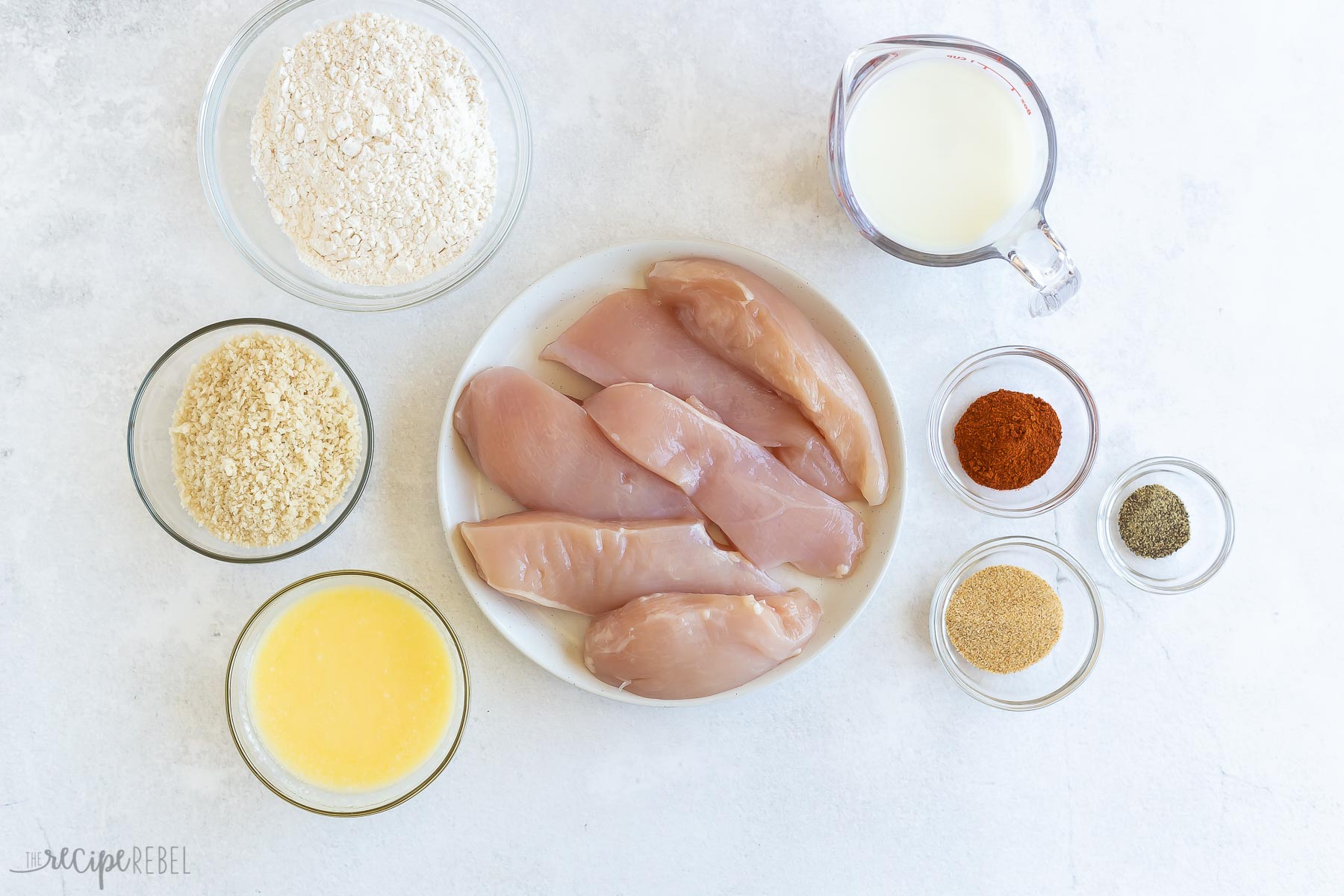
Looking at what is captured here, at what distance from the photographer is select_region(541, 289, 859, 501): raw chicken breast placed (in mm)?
1760

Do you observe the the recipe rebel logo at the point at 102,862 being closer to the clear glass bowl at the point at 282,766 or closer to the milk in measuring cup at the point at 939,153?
the clear glass bowl at the point at 282,766

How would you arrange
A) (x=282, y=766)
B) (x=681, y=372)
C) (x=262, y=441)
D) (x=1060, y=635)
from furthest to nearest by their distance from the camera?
(x=1060, y=635)
(x=681, y=372)
(x=282, y=766)
(x=262, y=441)

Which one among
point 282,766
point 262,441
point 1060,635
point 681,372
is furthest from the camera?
point 1060,635

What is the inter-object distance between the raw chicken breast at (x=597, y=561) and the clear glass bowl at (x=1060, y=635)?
16.6 inches

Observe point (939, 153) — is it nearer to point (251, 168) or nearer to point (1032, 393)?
point (1032, 393)

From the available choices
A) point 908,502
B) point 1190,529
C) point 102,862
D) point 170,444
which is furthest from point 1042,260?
point 102,862

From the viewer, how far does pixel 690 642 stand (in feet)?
5.58

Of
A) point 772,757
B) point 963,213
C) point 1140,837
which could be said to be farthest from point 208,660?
point 1140,837

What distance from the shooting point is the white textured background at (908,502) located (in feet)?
5.87

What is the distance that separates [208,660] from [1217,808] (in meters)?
2.20

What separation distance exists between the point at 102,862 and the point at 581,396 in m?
1.34

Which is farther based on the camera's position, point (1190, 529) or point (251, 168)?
point (1190, 529)

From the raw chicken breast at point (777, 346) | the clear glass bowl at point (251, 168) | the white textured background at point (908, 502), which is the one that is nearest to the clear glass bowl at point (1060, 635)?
the white textured background at point (908, 502)

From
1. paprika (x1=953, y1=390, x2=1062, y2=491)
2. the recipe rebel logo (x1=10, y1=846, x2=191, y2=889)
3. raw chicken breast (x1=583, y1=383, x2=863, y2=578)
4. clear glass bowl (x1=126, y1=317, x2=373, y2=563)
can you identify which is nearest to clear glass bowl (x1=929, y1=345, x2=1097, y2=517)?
paprika (x1=953, y1=390, x2=1062, y2=491)
